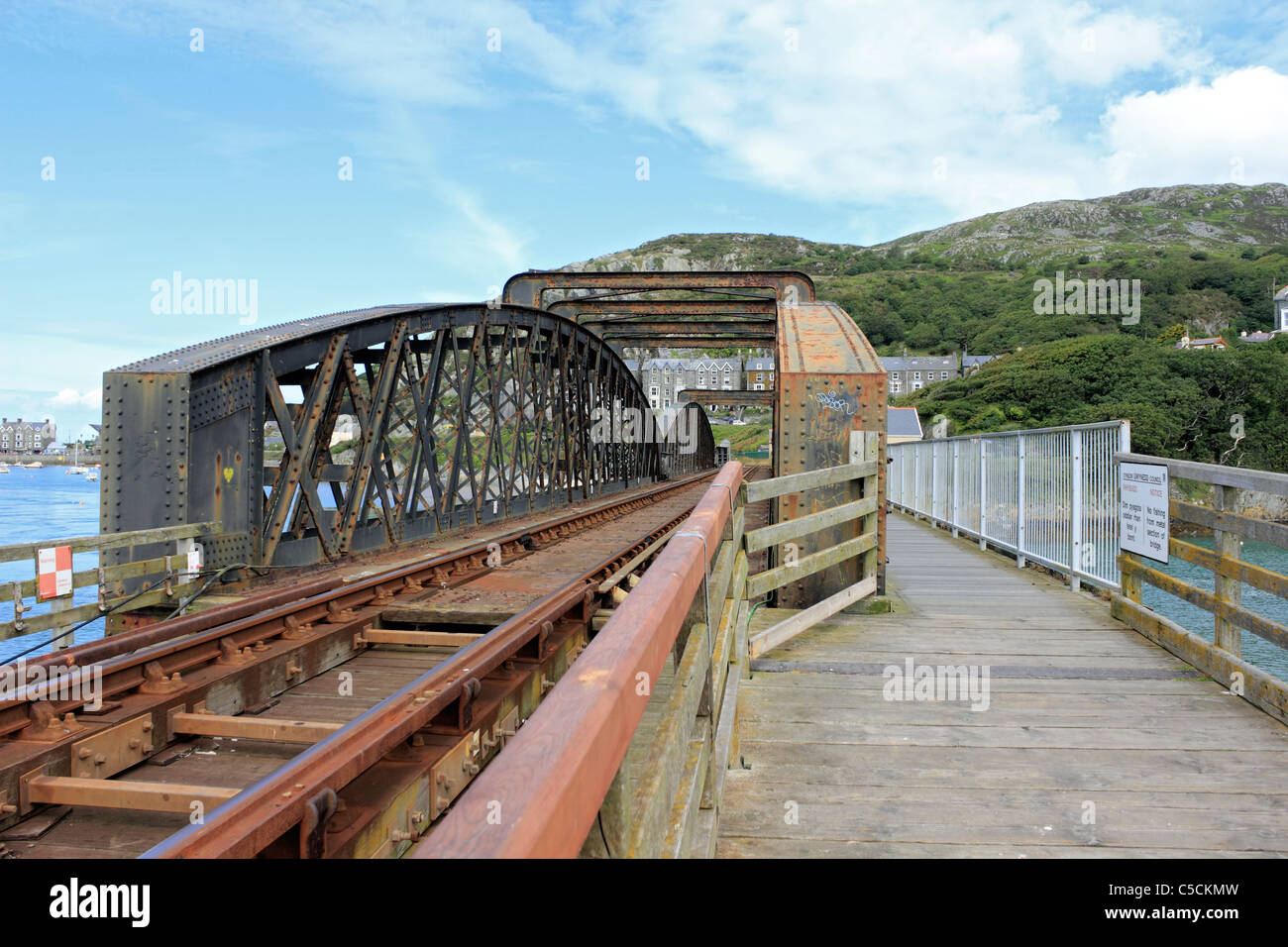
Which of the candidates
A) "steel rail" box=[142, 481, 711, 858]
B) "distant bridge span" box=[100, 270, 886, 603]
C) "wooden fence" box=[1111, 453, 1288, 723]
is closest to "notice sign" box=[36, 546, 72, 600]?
"distant bridge span" box=[100, 270, 886, 603]

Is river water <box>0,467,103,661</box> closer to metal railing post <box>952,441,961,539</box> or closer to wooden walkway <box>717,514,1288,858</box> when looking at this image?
wooden walkway <box>717,514,1288,858</box>

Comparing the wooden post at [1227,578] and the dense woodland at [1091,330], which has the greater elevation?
the dense woodland at [1091,330]

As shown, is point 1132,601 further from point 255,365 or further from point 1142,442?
point 1142,442

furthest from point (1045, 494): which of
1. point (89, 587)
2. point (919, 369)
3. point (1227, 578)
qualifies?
point (919, 369)

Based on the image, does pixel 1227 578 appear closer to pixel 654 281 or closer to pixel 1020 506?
pixel 1020 506

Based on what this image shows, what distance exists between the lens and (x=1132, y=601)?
6.23 metres

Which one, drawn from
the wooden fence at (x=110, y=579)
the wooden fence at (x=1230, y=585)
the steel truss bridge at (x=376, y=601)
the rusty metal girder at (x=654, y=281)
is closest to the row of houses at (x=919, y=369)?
the rusty metal girder at (x=654, y=281)

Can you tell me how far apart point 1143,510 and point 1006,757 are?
3248mm

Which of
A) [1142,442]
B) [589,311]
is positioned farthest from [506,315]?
[1142,442]

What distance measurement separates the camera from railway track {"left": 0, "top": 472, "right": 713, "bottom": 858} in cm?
295

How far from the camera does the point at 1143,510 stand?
5.95 metres

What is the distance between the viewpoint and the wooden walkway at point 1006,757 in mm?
2936

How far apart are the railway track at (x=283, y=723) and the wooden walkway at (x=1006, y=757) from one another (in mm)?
1401

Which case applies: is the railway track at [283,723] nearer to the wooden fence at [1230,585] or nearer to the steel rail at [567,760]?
the steel rail at [567,760]
